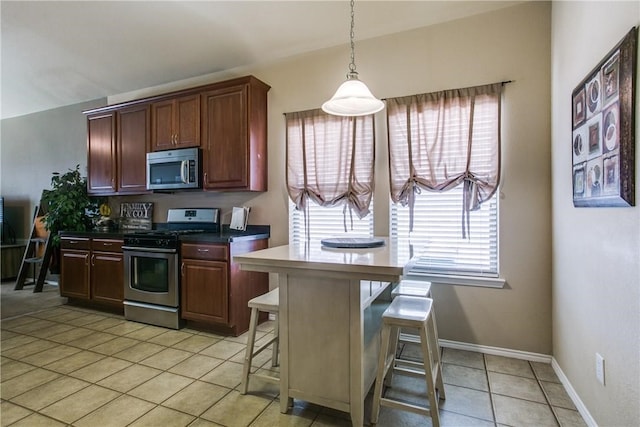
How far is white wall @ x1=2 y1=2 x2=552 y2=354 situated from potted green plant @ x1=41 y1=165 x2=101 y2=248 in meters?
3.95

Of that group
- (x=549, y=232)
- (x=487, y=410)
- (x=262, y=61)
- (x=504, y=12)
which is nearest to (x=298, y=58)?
(x=262, y=61)

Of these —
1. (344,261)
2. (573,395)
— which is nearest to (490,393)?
(573,395)

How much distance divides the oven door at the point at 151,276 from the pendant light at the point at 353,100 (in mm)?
2140

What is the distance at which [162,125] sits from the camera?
3656mm

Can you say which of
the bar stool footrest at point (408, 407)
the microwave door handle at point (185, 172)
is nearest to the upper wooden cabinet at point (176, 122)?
the microwave door handle at point (185, 172)

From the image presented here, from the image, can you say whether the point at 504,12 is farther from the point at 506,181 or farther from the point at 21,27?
the point at 21,27

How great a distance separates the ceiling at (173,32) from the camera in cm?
259

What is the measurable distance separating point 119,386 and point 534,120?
357 centimetres

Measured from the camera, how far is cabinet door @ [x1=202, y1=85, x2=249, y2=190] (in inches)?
127

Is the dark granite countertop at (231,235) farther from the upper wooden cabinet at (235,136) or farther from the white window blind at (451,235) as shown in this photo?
the white window blind at (451,235)

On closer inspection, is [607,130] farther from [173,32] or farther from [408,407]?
[173,32]

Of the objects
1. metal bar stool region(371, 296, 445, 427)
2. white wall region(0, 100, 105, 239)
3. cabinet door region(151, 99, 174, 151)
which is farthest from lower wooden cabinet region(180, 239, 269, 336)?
white wall region(0, 100, 105, 239)

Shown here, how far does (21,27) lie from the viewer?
9.55ft

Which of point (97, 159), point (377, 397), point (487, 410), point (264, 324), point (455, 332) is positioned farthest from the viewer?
point (97, 159)
